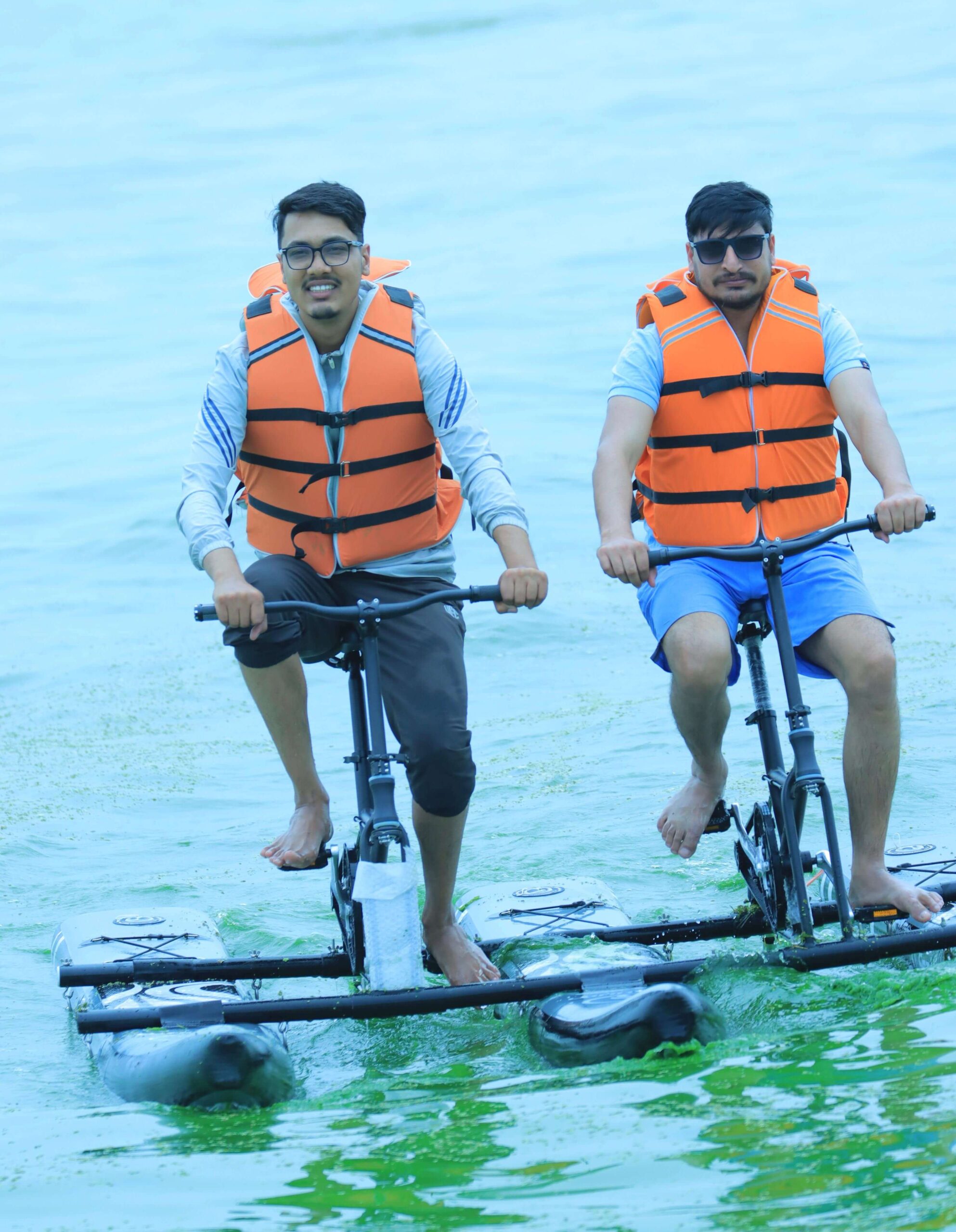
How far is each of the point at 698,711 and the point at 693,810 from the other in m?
0.42

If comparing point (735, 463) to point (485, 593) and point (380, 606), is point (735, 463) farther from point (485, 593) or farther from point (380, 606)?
point (380, 606)

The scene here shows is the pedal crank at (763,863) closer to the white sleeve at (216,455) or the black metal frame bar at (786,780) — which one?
the black metal frame bar at (786,780)

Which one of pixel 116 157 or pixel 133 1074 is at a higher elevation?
pixel 116 157

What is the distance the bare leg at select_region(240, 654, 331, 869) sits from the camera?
4.79 metres

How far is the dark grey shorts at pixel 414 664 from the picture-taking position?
453cm

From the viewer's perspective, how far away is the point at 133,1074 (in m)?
4.09

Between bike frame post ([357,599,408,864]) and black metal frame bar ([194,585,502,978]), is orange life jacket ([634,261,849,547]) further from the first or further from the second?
bike frame post ([357,599,408,864])

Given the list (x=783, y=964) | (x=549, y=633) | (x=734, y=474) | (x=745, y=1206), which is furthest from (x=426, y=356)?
(x=549, y=633)

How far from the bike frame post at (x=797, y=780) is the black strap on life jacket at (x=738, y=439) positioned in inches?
22.0

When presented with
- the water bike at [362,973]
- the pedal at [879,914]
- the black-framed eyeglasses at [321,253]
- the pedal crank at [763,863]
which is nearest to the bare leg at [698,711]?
the pedal crank at [763,863]

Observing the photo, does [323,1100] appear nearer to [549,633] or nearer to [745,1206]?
[745,1206]

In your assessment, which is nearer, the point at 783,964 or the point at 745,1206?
the point at 745,1206

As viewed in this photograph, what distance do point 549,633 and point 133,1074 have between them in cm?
690

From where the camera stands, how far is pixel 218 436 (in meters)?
4.73
